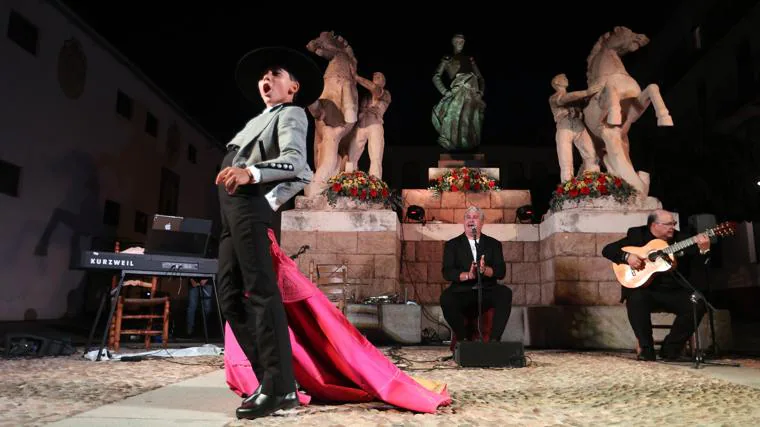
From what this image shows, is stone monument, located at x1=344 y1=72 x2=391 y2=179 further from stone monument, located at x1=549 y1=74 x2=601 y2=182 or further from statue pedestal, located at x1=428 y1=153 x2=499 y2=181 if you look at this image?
stone monument, located at x1=549 y1=74 x2=601 y2=182

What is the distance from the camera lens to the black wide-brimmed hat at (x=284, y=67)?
9.68ft

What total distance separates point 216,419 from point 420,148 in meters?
35.7

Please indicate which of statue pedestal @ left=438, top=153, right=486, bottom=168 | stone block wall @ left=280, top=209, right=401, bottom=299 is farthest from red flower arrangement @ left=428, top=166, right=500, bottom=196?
stone block wall @ left=280, top=209, right=401, bottom=299

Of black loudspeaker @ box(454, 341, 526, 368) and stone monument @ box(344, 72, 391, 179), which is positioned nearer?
black loudspeaker @ box(454, 341, 526, 368)

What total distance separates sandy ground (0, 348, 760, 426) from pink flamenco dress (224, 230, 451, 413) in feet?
0.25

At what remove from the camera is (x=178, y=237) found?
6.06 meters

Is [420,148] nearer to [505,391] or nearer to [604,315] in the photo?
[604,315]

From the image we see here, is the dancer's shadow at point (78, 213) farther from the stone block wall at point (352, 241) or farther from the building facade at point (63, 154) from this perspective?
the stone block wall at point (352, 241)

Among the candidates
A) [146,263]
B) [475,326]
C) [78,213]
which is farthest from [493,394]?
[78,213]

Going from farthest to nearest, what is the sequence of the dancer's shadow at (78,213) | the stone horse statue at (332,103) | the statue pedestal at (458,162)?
1. the dancer's shadow at (78,213)
2. the statue pedestal at (458,162)
3. the stone horse statue at (332,103)

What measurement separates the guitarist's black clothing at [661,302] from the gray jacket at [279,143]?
4.47 m

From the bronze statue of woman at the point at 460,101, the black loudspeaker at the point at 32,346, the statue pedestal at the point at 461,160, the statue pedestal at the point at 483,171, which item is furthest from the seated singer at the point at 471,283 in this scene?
the bronze statue of woman at the point at 460,101

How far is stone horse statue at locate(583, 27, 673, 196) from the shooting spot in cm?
923

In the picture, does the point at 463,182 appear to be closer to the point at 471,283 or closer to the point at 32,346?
the point at 471,283
